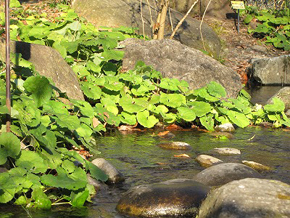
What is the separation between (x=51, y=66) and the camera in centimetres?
659

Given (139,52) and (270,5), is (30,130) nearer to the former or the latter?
(139,52)

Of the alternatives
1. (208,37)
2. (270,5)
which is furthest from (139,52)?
(270,5)

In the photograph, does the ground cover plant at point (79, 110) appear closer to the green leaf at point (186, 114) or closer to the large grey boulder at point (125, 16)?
the green leaf at point (186, 114)

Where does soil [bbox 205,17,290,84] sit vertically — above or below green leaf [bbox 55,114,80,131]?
below

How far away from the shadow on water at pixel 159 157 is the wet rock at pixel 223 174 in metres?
0.32

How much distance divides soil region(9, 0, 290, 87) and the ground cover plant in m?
4.62

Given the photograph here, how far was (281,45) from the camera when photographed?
15914 mm

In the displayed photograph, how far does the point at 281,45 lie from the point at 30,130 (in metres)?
13.1

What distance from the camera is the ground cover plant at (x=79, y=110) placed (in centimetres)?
398

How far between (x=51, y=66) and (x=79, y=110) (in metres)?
1.06

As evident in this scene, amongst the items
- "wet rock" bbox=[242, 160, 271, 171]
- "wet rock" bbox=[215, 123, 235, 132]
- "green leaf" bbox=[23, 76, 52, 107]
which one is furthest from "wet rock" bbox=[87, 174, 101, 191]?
"wet rock" bbox=[215, 123, 235, 132]

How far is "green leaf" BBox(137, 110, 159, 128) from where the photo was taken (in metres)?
7.19

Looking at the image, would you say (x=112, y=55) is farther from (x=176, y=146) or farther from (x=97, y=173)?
(x=97, y=173)

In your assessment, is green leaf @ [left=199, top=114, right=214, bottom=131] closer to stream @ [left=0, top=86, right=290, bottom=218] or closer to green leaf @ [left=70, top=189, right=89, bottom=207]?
stream @ [left=0, top=86, right=290, bottom=218]
